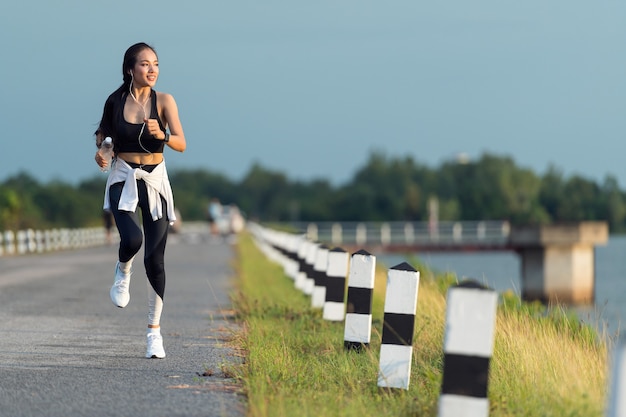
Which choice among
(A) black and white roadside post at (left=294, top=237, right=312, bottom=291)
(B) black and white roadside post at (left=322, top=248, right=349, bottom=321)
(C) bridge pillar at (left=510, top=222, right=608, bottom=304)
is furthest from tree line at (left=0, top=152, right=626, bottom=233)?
(B) black and white roadside post at (left=322, top=248, right=349, bottom=321)

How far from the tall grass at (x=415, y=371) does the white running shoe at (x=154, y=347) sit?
0.67m

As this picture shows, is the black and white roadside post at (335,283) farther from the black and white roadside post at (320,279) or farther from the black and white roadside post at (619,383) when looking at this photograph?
the black and white roadside post at (619,383)

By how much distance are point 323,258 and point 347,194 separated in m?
125

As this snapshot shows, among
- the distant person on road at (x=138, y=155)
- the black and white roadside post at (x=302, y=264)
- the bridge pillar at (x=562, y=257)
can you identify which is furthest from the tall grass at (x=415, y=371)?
the bridge pillar at (x=562, y=257)

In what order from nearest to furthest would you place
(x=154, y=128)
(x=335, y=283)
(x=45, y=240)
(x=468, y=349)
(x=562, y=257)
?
(x=468, y=349) → (x=154, y=128) → (x=335, y=283) → (x=45, y=240) → (x=562, y=257)

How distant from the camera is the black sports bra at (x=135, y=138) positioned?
25.7 ft

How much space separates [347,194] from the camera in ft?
452

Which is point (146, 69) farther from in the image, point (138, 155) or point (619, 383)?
point (619, 383)

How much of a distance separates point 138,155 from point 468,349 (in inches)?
137

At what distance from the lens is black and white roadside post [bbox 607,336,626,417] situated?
13.6ft

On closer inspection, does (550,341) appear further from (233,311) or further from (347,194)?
(347,194)

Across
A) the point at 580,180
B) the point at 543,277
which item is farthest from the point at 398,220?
the point at 543,277

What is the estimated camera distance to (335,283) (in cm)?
1098

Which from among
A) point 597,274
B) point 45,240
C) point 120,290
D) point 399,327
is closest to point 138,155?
point 120,290
